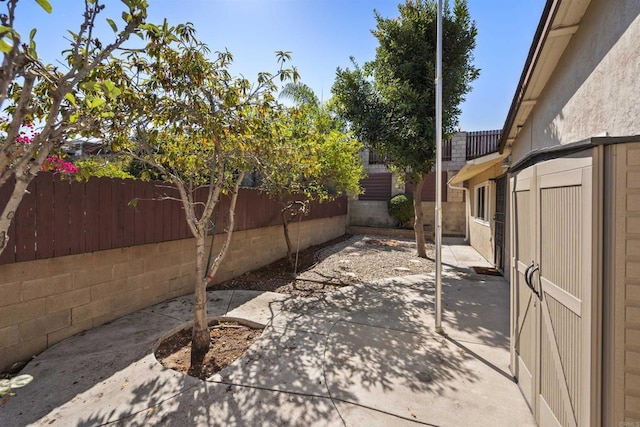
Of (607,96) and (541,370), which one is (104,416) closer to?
(541,370)

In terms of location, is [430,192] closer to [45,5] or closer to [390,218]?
[390,218]

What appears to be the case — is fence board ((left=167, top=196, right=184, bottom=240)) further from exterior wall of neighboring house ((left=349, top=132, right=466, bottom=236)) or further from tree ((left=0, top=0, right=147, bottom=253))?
exterior wall of neighboring house ((left=349, top=132, right=466, bottom=236))

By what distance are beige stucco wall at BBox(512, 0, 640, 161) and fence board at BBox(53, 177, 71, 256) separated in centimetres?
534

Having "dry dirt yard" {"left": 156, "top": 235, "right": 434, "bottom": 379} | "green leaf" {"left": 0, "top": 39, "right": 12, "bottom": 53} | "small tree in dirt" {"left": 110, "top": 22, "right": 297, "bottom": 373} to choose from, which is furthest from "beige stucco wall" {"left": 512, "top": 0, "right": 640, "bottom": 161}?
"dry dirt yard" {"left": 156, "top": 235, "right": 434, "bottom": 379}

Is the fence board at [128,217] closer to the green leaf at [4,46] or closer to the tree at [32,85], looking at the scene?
the tree at [32,85]

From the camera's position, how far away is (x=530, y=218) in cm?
246

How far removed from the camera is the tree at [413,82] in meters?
7.52

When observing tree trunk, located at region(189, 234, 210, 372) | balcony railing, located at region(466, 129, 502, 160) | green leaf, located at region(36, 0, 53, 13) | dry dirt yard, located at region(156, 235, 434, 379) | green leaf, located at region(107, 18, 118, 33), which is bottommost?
dry dirt yard, located at region(156, 235, 434, 379)

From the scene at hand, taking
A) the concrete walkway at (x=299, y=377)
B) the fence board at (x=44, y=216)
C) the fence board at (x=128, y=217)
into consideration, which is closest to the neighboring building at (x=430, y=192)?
the concrete walkway at (x=299, y=377)

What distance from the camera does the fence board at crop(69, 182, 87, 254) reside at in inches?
139

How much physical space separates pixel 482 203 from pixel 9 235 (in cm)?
1108

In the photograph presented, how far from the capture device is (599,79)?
2.75m

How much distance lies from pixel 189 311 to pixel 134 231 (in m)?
1.39

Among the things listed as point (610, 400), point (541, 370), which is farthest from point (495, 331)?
point (610, 400)
